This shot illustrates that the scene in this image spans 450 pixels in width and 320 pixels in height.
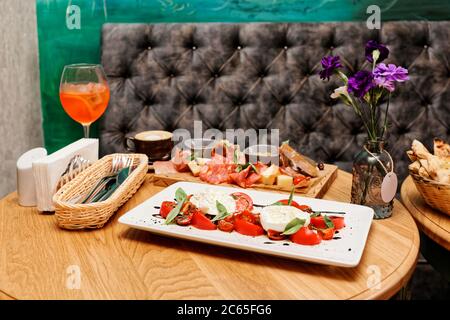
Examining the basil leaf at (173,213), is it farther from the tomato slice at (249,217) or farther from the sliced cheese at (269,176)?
the sliced cheese at (269,176)

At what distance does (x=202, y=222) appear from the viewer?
1.13 m

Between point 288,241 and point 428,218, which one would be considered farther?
point 428,218

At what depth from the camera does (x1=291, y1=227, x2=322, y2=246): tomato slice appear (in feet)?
3.42

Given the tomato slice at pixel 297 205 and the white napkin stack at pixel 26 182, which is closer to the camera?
the tomato slice at pixel 297 205

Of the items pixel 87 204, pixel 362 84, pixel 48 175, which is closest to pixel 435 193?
pixel 362 84

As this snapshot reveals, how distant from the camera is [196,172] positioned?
5.01ft

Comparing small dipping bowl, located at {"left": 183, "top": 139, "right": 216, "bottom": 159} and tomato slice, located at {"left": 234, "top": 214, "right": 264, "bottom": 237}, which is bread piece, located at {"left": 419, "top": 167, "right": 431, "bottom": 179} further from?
small dipping bowl, located at {"left": 183, "top": 139, "right": 216, "bottom": 159}

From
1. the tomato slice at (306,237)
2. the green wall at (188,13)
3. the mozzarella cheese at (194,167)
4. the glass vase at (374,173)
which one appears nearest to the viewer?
the tomato slice at (306,237)

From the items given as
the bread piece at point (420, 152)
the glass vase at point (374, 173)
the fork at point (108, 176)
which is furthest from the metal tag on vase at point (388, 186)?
the fork at point (108, 176)

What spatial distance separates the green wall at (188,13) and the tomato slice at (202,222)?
1.39 metres

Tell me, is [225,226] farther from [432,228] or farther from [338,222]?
[432,228]

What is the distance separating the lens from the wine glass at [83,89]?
163 centimetres

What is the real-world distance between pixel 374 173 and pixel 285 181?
0.84 ft
